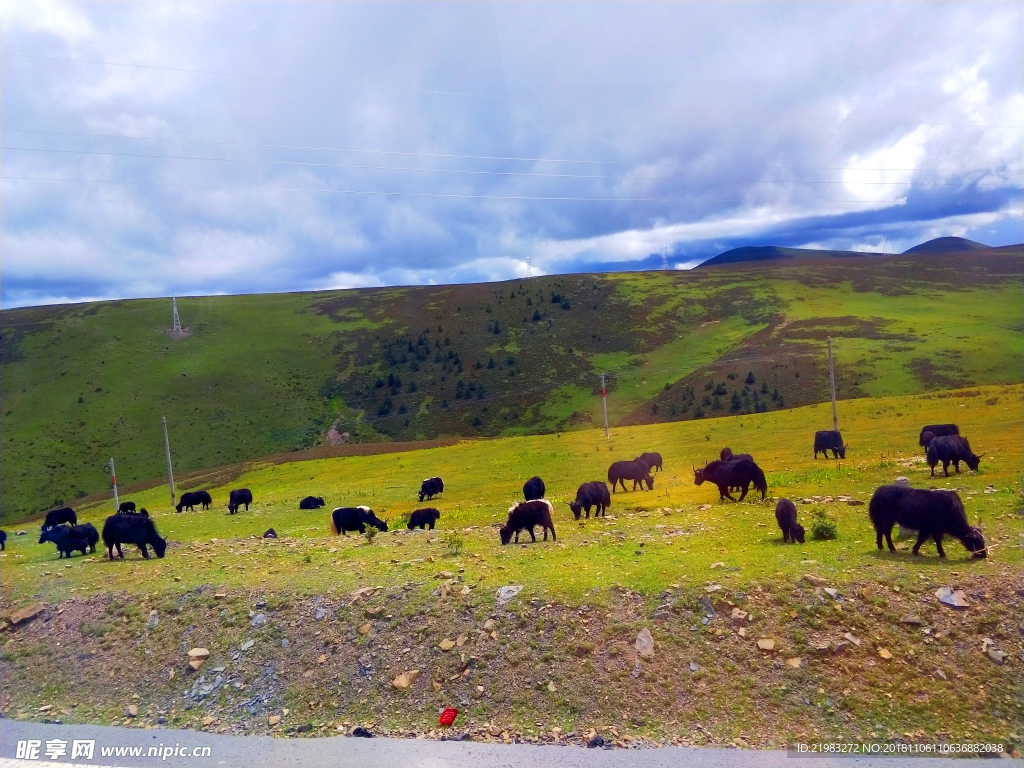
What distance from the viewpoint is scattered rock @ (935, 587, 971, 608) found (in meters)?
10.8

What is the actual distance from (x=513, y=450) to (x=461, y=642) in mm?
41907

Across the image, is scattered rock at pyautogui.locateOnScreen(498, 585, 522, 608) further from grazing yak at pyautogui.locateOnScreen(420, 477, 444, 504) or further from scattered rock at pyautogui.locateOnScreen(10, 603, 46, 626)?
grazing yak at pyautogui.locateOnScreen(420, 477, 444, 504)

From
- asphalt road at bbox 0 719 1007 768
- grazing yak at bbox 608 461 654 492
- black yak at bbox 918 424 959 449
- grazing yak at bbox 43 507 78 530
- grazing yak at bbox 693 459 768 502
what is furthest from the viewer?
grazing yak at bbox 43 507 78 530

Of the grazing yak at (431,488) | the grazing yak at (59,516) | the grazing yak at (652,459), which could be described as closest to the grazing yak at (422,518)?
the grazing yak at (431,488)

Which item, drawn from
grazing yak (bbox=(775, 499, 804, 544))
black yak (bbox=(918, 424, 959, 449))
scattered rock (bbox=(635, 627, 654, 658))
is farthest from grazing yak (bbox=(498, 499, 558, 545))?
black yak (bbox=(918, 424, 959, 449))

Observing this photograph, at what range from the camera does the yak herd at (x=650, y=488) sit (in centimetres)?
1297

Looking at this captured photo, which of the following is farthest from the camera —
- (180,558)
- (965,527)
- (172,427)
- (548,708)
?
(172,427)

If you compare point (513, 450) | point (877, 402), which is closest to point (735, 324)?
point (877, 402)

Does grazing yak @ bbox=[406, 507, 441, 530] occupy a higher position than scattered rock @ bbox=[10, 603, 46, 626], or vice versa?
scattered rock @ bbox=[10, 603, 46, 626]

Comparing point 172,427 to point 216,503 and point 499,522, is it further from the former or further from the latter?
point 499,522

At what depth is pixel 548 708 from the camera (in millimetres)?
10297

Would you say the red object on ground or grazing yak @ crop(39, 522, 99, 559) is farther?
grazing yak @ crop(39, 522, 99, 559)

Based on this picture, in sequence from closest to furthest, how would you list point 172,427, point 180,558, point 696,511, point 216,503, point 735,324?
point 180,558, point 696,511, point 216,503, point 172,427, point 735,324

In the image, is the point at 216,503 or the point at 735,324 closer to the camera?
the point at 216,503
